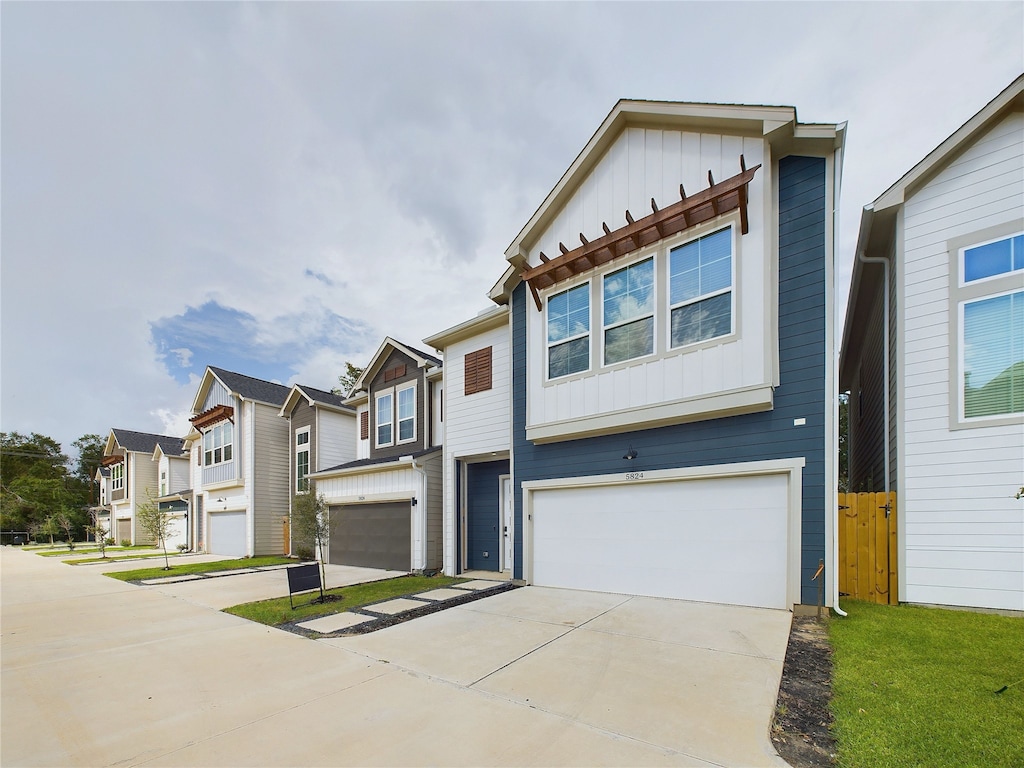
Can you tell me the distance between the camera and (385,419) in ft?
50.1

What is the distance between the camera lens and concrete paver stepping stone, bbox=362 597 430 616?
25.5ft

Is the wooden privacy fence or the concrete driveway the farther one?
the wooden privacy fence

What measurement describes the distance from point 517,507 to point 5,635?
28.1ft

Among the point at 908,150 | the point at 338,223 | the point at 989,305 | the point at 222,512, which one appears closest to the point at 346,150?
the point at 338,223

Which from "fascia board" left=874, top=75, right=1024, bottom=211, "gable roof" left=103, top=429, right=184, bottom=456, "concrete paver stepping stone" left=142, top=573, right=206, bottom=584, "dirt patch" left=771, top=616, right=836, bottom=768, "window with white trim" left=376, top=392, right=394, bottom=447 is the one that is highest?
"fascia board" left=874, top=75, right=1024, bottom=211

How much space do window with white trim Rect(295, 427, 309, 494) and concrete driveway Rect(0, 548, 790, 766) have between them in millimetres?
11338

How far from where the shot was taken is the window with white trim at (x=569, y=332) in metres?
8.89

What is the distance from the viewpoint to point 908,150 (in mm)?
12234

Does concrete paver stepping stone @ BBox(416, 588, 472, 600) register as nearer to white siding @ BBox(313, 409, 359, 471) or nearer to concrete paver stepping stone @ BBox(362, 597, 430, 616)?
concrete paver stepping stone @ BBox(362, 597, 430, 616)

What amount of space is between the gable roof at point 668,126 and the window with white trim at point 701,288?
1564 mm

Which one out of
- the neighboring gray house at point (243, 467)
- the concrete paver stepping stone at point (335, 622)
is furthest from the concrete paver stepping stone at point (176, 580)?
the concrete paver stepping stone at point (335, 622)

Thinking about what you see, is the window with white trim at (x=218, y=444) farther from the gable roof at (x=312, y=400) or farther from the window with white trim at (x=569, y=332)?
the window with white trim at (x=569, y=332)

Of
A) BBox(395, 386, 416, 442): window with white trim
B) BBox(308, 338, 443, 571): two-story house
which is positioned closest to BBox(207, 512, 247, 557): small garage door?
BBox(308, 338, 443, 571): two-story house

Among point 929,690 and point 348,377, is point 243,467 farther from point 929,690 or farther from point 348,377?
point 929,690
